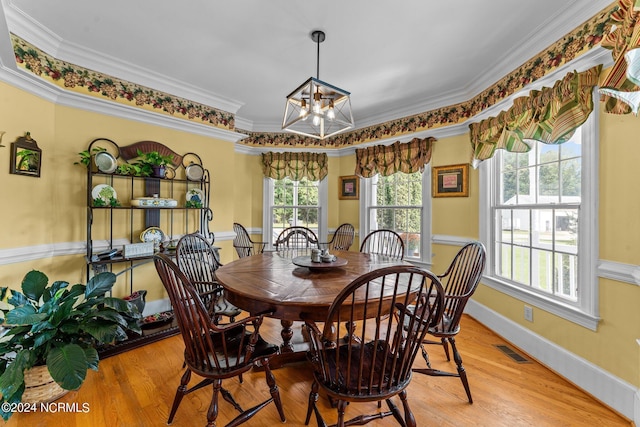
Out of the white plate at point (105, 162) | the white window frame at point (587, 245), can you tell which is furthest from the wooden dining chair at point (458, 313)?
the white plate at point (105, 162)

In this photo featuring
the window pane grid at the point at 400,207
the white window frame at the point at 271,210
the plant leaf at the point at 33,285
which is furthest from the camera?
the white window frame at the point at 271,210

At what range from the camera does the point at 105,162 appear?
2701mm

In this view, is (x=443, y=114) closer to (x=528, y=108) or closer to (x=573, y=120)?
(x=528, y=108)

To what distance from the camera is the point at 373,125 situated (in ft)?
14.0

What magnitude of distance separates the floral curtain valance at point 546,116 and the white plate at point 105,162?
3.80 meters

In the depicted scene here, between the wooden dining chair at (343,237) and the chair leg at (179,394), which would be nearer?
the chair leg at (179,394)

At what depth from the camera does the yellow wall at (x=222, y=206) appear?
172 cm

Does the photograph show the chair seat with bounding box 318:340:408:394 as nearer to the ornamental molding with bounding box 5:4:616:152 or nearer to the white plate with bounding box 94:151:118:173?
the ornamental molding with bounding box 5:4:616:152

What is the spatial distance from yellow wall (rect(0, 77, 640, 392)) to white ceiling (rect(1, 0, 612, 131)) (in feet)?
1.90

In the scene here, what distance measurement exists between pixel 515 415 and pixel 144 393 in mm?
2402

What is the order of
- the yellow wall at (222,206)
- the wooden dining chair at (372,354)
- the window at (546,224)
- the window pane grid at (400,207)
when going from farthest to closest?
the window pane grid at (400,207), the window at (546,224), the yellow wall at (222,206), the wooden dining chair at (372,354)

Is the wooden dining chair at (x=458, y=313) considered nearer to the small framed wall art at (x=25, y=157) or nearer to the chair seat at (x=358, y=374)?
the chair seat at (x=358, y=374)

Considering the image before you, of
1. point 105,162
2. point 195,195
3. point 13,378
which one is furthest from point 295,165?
point 13,378

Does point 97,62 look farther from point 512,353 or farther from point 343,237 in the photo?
point 512,353
